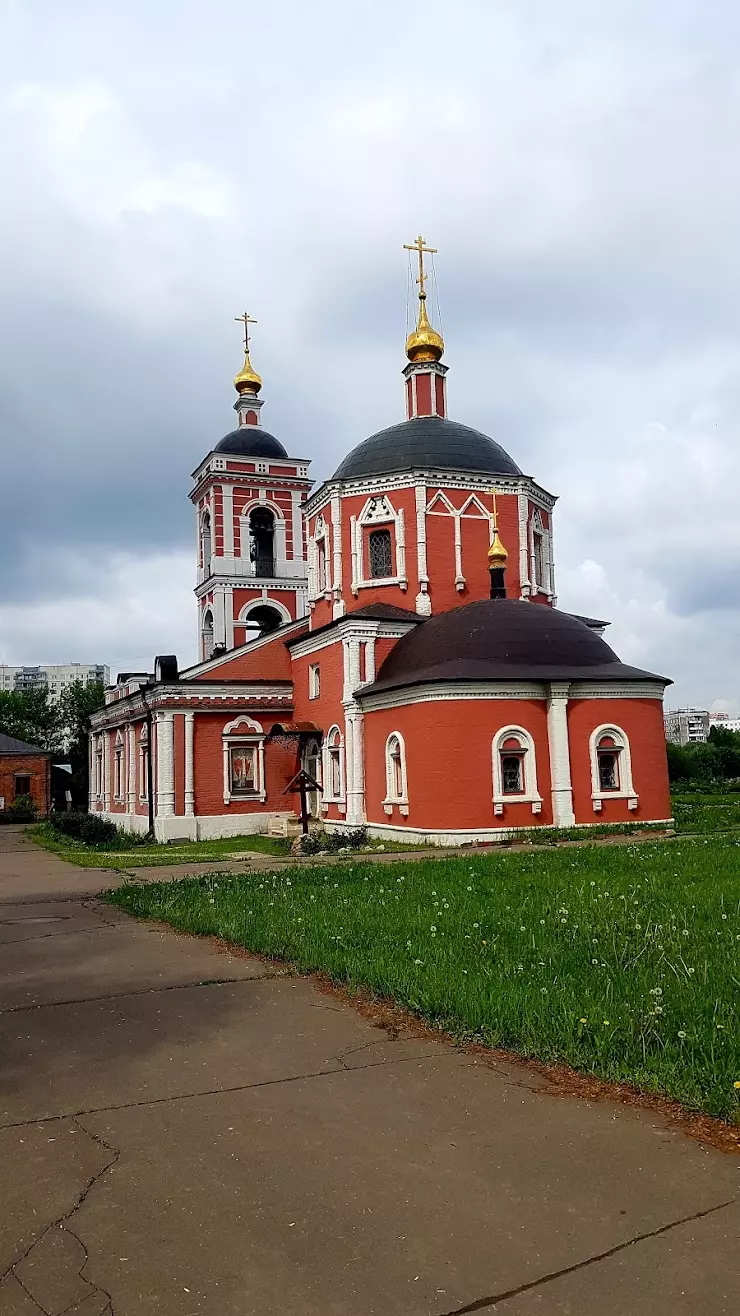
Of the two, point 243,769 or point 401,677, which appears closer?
point 401,677

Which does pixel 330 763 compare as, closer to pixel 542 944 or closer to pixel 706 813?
pixel 706 813

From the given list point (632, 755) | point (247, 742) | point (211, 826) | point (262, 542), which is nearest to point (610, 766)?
point (632, 755)

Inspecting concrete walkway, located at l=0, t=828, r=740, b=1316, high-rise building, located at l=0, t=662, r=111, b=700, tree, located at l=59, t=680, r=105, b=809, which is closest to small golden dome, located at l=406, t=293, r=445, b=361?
concrete walkway, located at l=0, t=828, r=740, b=1316

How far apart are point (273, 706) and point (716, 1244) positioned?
954 inches

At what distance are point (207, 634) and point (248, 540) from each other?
371 cm

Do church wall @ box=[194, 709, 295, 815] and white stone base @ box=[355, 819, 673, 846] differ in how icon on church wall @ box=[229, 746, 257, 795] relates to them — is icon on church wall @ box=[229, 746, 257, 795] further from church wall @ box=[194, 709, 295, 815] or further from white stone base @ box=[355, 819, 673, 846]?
white stone base @ box=[355, 819, 673, 846]

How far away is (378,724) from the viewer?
21.4 m

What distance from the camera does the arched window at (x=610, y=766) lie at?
1988 centimetres

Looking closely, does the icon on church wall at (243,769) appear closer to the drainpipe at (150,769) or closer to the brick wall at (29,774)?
the drainpipe at (150,769)

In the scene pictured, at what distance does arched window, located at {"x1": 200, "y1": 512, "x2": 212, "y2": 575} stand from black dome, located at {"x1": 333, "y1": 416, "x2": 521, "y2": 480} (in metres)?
9.17

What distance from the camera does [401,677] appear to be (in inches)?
818

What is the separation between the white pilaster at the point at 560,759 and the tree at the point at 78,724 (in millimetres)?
40502

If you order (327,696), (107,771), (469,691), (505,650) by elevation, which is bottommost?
(107,771)

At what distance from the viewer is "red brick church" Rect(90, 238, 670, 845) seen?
63.2 ft
